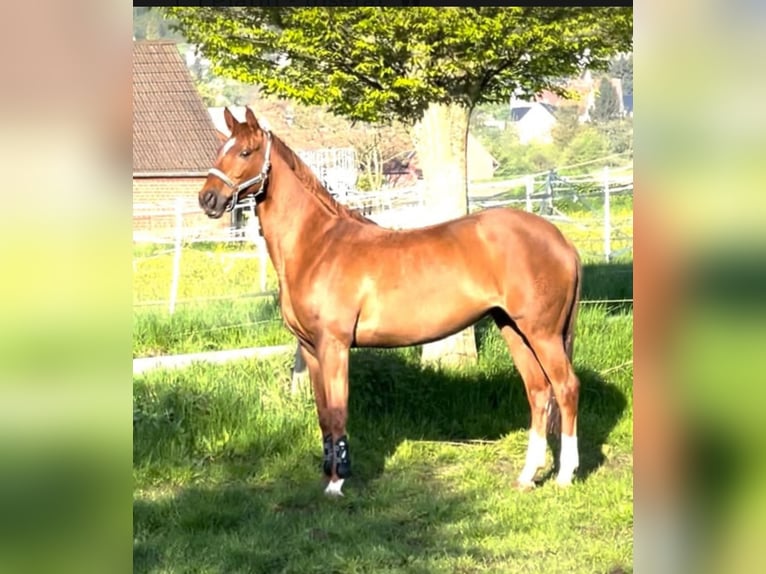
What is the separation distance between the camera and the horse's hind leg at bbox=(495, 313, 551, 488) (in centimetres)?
435

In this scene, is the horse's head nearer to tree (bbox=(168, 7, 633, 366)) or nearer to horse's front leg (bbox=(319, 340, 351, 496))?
horse's front leg (bbox=(319, 340, 351, 496))

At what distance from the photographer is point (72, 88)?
91cm

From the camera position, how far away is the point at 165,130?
8.88 m

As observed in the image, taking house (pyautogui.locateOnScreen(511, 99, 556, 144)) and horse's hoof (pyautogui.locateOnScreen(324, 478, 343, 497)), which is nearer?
horse's hoof (pyautogui.locateOnScreen(324, 478, 343, 497))

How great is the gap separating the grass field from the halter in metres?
1.43

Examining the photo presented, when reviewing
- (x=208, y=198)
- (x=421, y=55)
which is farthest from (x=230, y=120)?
(x=421, y=55)

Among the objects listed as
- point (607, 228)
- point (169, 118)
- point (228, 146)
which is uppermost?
point (169, 118)

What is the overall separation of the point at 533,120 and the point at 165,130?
160 inches

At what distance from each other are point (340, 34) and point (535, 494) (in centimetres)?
296

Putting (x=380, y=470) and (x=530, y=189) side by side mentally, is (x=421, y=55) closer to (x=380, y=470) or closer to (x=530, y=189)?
(x=380, y=470)

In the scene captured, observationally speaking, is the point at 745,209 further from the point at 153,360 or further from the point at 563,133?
the point at 563,133

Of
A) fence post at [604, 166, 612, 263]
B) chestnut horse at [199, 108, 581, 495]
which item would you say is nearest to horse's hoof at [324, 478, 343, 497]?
chestnut horse at [199, 108, 581, 495]

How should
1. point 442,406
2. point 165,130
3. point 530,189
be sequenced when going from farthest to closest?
point 530,189 → point 165,130 → point 442,406

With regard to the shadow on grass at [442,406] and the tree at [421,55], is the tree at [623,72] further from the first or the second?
the shadow on grass at [442,406]
